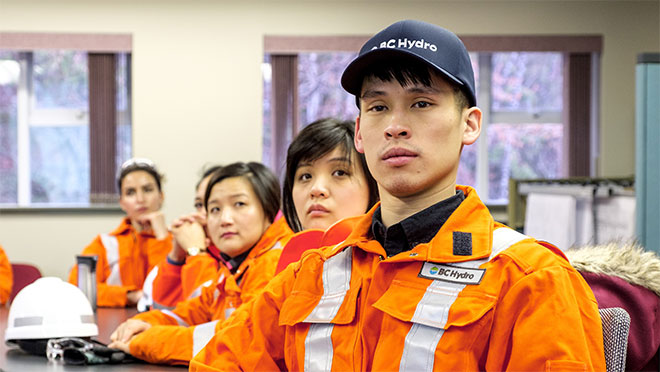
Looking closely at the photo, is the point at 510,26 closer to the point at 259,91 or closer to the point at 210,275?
the point at 259,91

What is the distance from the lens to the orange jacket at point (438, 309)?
34.8 inches

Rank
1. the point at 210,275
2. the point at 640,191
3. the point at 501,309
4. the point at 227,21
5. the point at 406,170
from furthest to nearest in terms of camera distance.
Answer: the point at 227,21, the point at 210,275, the point at 640,191, the point at 406,170, the point at 501,309

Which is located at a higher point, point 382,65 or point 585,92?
point 585,92

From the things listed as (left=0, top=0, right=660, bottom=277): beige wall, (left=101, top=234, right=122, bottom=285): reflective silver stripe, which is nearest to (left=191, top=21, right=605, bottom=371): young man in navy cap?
(left=101, top=234, right=122, bottom=285): reflective silver stripe

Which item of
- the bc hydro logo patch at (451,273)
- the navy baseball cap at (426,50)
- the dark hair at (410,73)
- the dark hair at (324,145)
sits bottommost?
the bc hydro logo patch at (451,273)

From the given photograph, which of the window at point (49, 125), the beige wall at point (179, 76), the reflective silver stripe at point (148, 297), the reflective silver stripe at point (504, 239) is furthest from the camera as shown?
the window at point (49, 125)

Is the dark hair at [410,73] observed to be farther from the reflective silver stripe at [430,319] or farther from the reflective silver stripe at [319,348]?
the reflective silver stripe at [319,348]

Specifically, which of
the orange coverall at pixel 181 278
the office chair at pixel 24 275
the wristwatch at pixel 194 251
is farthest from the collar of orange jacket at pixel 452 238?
the office chair at pixel 24 275

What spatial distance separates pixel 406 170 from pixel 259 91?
475 cm

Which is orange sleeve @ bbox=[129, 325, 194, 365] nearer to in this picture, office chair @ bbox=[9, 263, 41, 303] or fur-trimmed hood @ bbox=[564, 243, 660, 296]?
fur-trimmed hood @ bbox=[564, 243, 660, 296]

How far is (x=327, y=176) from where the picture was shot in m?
1.72

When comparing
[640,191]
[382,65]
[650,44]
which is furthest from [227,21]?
[382,65]

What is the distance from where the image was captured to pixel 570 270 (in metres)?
0.94

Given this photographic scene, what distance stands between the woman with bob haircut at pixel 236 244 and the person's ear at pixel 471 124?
0.82 metres
